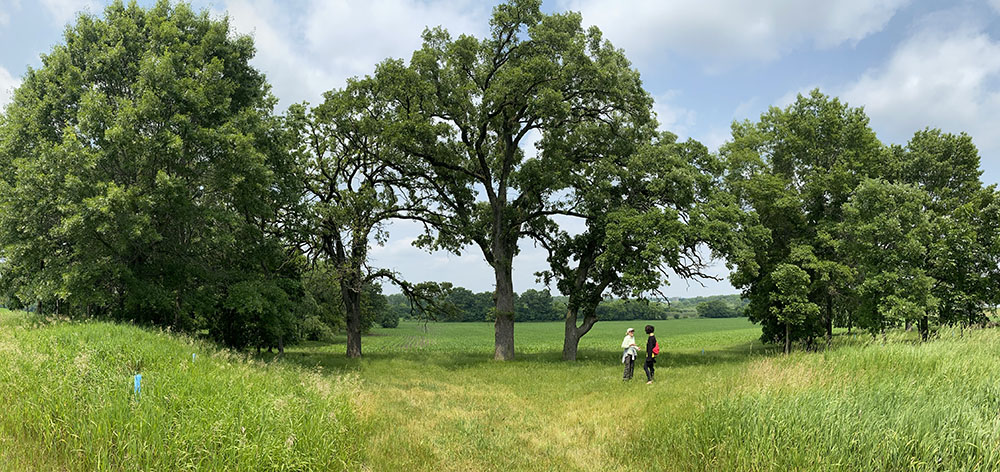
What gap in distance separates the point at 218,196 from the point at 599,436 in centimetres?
1772

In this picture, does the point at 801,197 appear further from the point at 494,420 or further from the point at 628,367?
the point at 494,420

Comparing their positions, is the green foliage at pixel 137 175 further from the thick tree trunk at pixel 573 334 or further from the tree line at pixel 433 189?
the thick tree trunk at pixel 573 334

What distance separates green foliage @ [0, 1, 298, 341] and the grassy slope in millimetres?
7439

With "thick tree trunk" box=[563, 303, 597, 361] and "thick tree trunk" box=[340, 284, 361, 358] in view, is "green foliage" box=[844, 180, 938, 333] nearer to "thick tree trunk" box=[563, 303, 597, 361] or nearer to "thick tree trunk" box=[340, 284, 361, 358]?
"thick tree trunk" box=[563, 303, 597, 361]

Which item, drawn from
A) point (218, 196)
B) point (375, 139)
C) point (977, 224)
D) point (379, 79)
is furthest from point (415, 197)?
point (977, 224)

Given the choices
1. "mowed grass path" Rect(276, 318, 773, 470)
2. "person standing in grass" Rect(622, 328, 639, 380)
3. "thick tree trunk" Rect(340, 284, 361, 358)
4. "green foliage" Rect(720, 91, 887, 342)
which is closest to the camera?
"mowed grass path" Rect(276, 318, 773, 470)

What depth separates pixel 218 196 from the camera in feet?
61.8

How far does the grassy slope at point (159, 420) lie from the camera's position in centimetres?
506

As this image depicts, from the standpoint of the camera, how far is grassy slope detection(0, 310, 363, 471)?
506cm

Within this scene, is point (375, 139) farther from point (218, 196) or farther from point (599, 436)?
point (599, 436)

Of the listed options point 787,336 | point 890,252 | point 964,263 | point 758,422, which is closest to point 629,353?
point 758,422

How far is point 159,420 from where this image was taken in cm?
556

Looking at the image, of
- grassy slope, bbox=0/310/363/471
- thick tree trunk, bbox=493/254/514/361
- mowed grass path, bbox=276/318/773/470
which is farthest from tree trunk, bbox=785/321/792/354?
grassy slope, bbox=0/310/363/471

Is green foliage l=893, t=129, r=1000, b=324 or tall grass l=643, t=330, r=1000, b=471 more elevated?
green foliage l=893, t=129, r=1000, b=324
